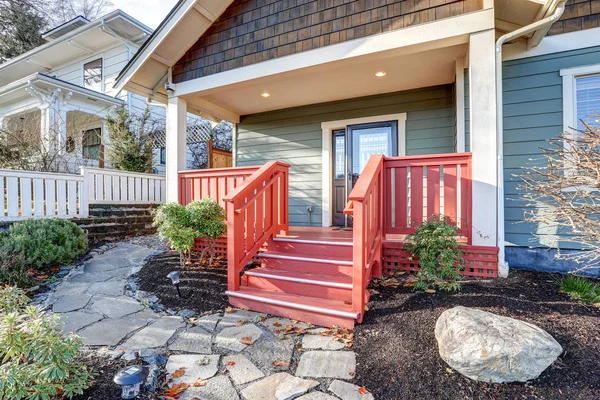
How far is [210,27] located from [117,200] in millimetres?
3793

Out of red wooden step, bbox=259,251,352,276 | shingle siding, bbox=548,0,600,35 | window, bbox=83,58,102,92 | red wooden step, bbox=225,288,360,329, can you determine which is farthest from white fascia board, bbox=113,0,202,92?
window, bbox=83,58,102,92

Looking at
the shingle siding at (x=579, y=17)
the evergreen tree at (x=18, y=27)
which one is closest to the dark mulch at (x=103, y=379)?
the shingle siding at (x=579, y=17)

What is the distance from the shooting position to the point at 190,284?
3316mm

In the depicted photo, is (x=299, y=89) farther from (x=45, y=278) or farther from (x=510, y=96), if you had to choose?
(x=45, y=278)

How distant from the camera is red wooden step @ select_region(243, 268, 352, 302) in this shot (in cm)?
273

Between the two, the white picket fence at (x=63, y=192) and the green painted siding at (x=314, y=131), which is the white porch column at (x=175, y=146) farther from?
the white picket fence at (x=63, y=192)

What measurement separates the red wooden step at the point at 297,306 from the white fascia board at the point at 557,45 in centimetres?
366

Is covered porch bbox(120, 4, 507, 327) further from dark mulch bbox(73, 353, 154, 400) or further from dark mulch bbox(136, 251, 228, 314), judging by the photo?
dark mulch bbox(73, 353, 154, 400)

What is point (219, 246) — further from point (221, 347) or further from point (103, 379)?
point (103, 379)

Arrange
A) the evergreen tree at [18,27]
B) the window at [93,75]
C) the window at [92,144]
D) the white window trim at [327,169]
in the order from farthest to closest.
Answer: the evergreen tree at [18,27] < the window at [93,75] < the window at [92,144] < the white window trim at [327,169]

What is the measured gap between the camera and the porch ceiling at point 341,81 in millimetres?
3889

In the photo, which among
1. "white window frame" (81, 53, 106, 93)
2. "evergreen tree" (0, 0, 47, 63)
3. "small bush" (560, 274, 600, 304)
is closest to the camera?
"small bush" (560, 274, 600, 304)

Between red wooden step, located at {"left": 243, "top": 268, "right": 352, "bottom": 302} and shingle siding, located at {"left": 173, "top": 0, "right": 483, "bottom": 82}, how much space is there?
2.82 m

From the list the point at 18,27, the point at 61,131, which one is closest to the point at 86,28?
the point at 61,131
